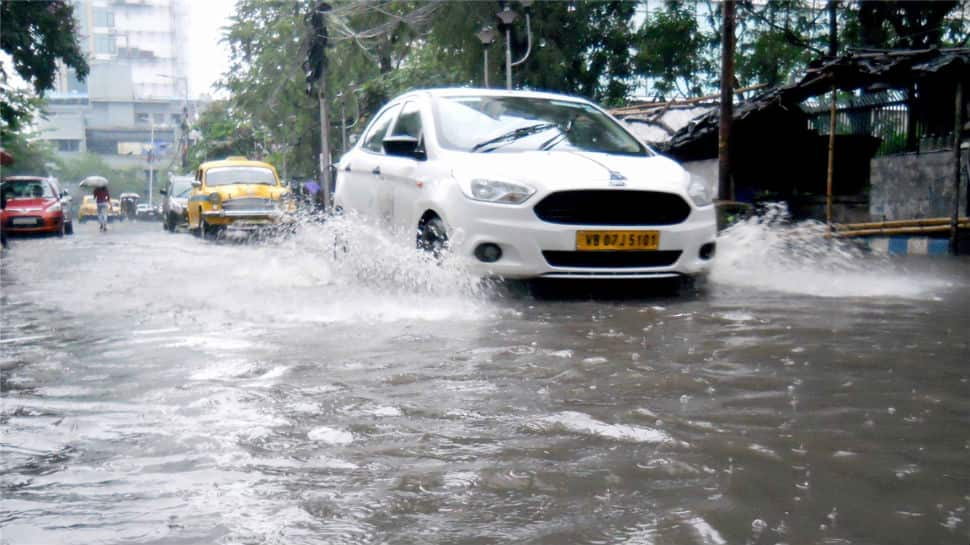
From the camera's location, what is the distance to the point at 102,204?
3262 centimetres

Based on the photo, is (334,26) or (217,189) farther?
(334,26)

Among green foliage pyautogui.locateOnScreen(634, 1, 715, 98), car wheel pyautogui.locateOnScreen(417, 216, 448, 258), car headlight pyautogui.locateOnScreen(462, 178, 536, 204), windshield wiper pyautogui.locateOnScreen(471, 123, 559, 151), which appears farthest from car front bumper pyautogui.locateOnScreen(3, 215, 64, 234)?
car headlight pyautogui.locateOnScreen(462, 178, 536, 204)

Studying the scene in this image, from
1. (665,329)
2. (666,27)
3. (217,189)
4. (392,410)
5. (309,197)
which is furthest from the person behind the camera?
(309,197)

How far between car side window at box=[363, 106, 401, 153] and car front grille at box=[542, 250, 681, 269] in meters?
2.56

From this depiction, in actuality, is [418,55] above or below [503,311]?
above

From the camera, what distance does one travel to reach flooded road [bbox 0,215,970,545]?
2.54m

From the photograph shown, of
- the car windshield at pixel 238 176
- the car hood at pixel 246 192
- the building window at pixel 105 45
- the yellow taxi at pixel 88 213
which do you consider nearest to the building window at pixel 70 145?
the building window at pixel 105 45

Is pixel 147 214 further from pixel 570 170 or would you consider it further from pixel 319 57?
pixel 570 170

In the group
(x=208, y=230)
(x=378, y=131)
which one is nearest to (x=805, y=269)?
(x=378, y=131)

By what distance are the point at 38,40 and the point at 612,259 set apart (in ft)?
68.9

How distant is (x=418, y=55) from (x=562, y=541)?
30964 millimetres

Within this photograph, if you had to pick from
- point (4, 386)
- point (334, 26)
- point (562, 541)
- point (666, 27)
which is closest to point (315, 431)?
point (562, 541)

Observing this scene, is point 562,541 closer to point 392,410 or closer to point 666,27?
point 392,410

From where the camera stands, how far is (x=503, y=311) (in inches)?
247
